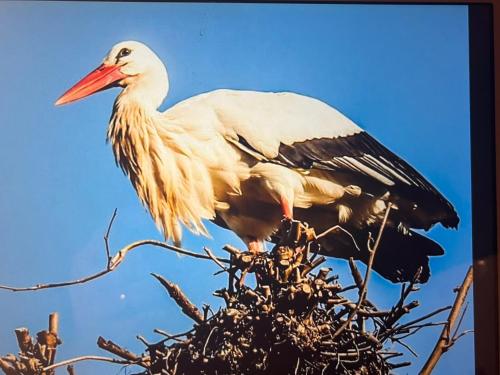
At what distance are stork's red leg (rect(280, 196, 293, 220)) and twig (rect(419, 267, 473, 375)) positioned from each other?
34 centimetres

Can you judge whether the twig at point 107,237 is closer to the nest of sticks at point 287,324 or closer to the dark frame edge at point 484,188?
the nest of sticks at point 287,324

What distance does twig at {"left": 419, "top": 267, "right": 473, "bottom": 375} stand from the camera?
3.52 ft

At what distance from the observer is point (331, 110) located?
1134mm

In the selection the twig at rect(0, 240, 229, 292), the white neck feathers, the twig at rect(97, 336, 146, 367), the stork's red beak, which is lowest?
the twig at rect(97, 336, 146, 367)

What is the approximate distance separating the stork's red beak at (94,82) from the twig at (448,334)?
74 centimetres

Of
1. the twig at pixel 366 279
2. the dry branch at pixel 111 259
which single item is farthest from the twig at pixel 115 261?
the twig at pixel 366 279

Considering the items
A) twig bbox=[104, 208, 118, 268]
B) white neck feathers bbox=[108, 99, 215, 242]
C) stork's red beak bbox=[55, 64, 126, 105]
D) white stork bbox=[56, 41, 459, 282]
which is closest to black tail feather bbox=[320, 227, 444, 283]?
white stork bbox=[56, 41, 459, 282]

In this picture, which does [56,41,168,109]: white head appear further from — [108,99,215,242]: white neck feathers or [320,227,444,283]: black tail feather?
[320,227,444,283]: black tail feather

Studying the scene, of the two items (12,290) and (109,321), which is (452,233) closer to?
(109,321)

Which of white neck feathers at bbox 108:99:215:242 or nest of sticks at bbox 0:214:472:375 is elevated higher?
white neck feathers at bbox 108:99:215:242

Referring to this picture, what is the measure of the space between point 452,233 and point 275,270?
13.3 inches

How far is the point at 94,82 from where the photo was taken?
1.13 meters

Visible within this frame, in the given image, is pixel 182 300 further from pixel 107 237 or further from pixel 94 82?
pixel 94 82

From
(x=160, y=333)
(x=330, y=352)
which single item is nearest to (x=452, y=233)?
(x=330, y=352)
